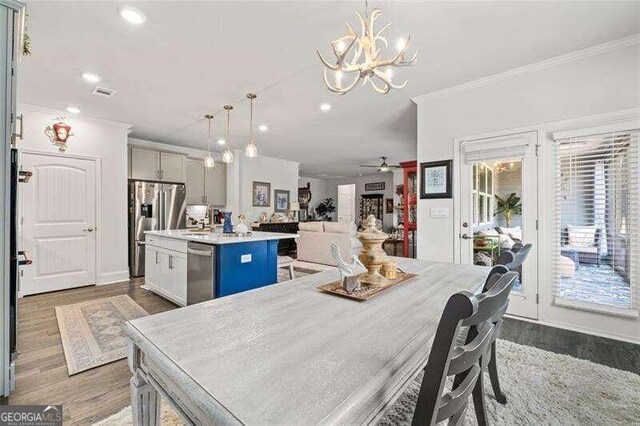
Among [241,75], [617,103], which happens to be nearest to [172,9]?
[241,75]

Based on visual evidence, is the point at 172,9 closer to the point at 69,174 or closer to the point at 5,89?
the point at 5,89

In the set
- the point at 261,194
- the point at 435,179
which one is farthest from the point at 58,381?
the point at 261,194

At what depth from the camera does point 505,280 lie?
0.81m

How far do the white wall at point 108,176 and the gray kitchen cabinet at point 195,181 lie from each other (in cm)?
148

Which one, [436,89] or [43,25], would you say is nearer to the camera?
[43,25]

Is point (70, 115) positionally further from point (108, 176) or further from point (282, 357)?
point (282, 357)

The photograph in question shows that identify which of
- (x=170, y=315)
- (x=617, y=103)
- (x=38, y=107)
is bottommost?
(x=170, y=315)

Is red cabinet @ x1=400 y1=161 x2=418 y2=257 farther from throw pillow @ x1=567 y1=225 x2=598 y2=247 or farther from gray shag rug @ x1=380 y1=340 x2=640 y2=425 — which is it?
gray shag rug @ x1=380 y1=340 x2=640 y2=425

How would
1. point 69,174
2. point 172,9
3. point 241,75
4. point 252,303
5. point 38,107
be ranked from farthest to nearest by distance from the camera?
point 69,174, point 38,107, point 241,75, point 172,9, point 252,303

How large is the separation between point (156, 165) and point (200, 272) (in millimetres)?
3472

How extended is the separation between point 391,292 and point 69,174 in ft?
17.0

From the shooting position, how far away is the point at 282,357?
30.0 inches

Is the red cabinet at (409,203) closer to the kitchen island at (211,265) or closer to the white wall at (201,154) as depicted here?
the kitchen island at (211,265)

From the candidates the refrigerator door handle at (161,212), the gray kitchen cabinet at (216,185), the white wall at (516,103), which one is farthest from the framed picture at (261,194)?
the white wall at (516,103)
